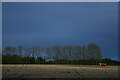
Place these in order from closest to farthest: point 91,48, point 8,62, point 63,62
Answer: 1. point 91,48
2. point 63,62
3. point 8,62

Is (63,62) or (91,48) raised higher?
(91,48)

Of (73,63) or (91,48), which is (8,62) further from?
(91,48)

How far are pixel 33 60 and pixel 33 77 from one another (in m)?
6.37

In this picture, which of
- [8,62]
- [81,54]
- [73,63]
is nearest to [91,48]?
[81,54]

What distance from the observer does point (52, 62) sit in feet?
37.3

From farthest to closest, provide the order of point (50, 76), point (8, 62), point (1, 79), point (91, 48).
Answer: point (8, 62) → point (91, 48) → point (50, 76) → point (1, 79)

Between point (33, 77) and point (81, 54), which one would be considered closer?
point (33, 77)

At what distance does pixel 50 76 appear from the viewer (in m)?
6.57

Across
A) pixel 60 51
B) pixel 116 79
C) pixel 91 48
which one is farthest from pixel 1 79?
pixel 91 48

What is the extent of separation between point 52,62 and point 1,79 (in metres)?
5.46

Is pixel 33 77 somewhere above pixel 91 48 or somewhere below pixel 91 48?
below

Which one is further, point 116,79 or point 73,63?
point 73,63

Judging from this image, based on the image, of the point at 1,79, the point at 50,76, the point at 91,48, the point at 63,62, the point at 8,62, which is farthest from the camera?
the point at 8,62

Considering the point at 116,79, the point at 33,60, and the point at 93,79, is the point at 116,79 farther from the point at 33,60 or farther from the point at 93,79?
the point at 33,60
